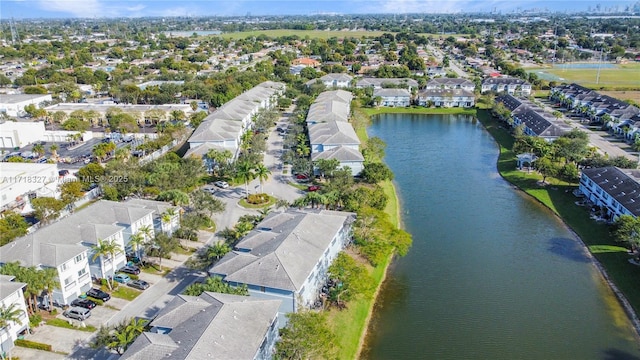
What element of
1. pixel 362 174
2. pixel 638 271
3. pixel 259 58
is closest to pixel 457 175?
pixel 362 174

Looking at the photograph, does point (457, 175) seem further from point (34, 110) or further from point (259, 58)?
point (259, 58)

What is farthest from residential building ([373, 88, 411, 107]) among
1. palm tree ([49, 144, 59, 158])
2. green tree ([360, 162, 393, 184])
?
palm tree ([49, 144, 59, 158])

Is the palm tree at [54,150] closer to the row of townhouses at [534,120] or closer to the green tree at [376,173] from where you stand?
the green tree at [376,173]

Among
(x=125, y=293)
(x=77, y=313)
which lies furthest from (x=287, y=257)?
(x=77, y=313)

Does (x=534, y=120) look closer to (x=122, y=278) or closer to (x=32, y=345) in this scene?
(x=122, y=278)

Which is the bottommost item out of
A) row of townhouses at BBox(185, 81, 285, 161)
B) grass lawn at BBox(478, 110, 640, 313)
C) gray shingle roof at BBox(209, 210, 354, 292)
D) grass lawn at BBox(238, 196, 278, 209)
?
grass lawn at BBox(478, 110, 640, 313)

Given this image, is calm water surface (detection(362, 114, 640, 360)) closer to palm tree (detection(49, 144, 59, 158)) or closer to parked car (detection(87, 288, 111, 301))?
parked car (detection(87, 288, 111, 301))
